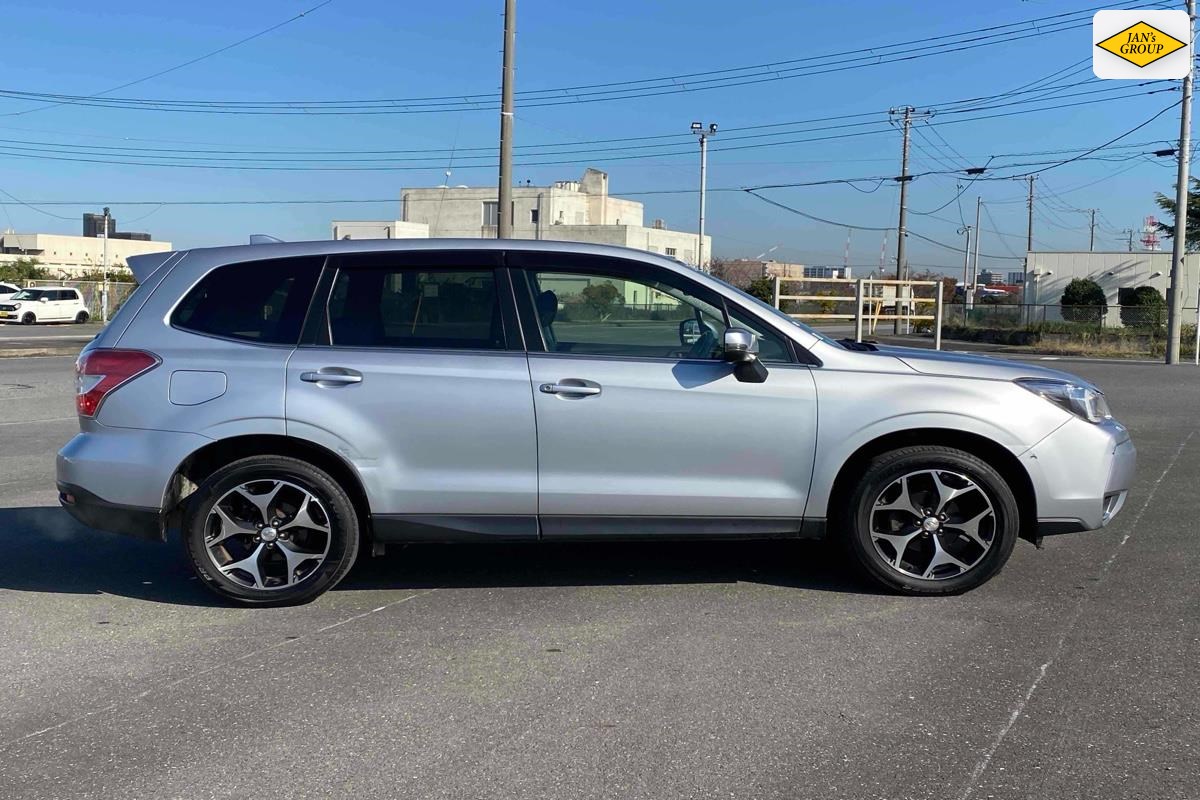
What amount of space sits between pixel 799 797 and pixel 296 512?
2875 millimetres

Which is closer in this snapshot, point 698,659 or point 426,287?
point 698,659

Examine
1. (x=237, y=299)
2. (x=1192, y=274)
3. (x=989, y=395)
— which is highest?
(x=1192, y=274)

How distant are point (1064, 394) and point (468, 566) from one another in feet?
10.7

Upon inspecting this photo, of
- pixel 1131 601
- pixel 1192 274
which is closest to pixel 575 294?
pixel 1131 601

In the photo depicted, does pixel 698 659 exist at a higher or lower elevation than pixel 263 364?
lower

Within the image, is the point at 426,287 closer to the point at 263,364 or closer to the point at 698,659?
the point at 263,364

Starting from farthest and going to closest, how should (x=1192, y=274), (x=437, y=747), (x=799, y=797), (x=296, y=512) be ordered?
(x=1192, y=274)
(x=296, y=512)
(x=437, y=747)
(x=799, y=797)

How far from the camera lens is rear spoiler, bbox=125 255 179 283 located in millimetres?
5434

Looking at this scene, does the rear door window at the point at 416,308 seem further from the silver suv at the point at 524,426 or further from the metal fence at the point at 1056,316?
the metal fence at the point at 1056,316

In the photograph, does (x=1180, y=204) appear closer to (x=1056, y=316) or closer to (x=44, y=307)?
(x=1056, y=316)

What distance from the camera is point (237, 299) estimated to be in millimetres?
5301

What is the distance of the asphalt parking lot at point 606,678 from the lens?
3506 millimetres

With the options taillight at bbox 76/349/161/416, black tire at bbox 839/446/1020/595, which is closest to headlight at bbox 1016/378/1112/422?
black tire at bbox 839/446/1020/595

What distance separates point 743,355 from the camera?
5039 mm
